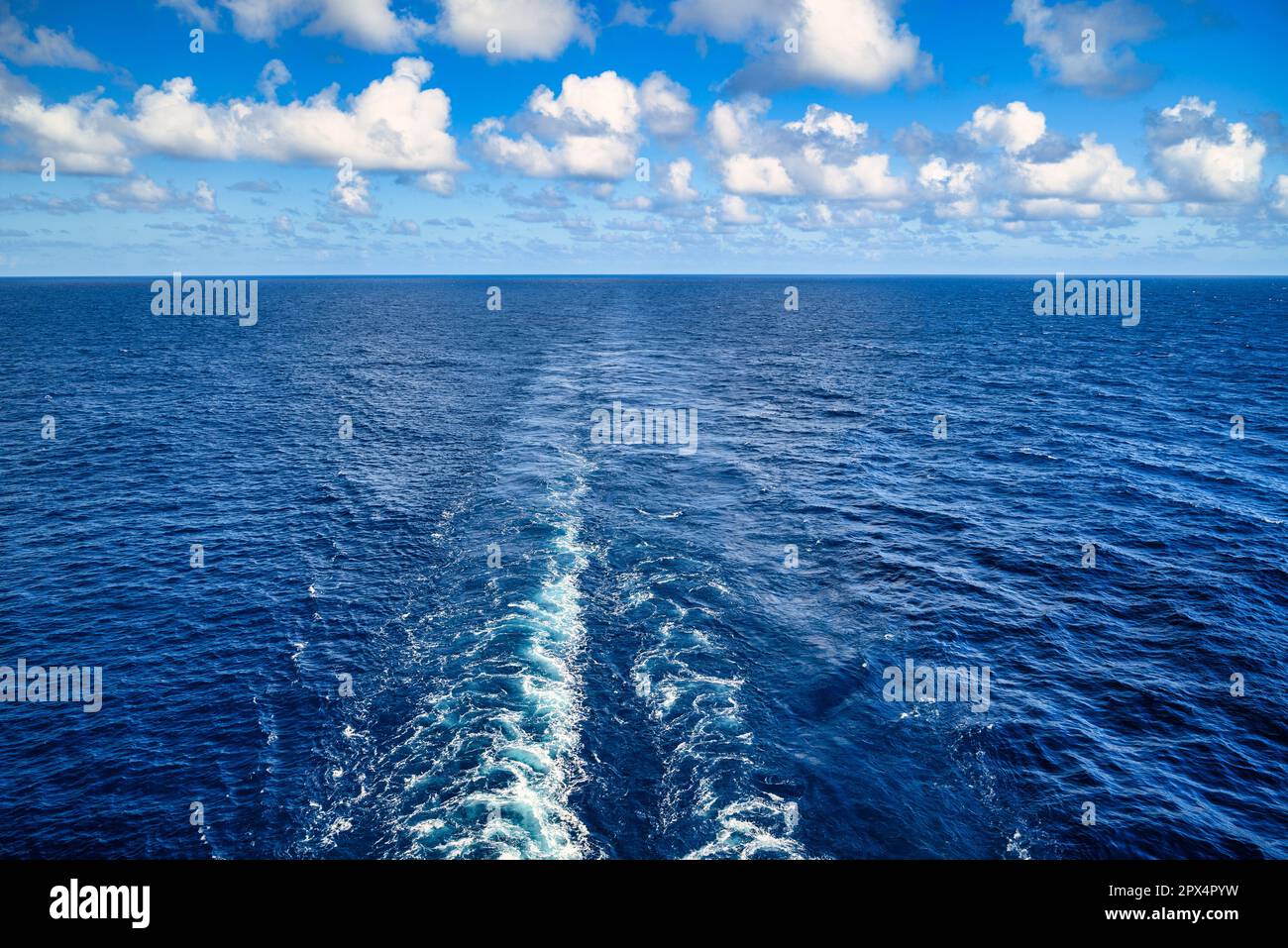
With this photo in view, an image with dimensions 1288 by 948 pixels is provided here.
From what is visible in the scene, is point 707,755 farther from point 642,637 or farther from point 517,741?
point 642,637

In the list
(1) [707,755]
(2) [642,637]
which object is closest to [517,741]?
(1) [707,755]

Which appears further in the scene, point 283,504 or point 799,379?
point 799,379

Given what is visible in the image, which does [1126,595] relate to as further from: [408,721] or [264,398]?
[264,398]

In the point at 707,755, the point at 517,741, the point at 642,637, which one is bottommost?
the point at 707,755

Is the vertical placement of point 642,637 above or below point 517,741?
above

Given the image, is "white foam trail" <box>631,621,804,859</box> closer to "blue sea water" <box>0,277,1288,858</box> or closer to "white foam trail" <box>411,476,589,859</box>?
"blue sea water" <box>0,277,1288,858</box>

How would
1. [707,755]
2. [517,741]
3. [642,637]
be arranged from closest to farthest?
[707,755], [517,741], [642,637]
